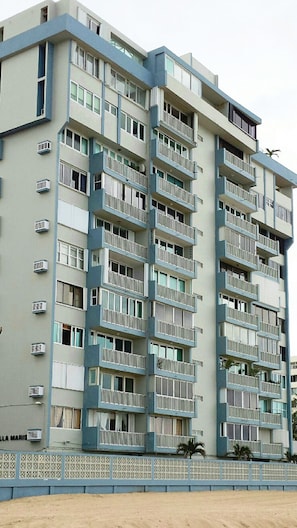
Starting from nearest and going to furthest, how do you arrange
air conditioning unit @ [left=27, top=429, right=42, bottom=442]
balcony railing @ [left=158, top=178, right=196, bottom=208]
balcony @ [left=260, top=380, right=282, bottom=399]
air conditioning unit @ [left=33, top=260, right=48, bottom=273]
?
air conditioning unit @ [left=27, top=429, right=42, bottom=442] → air conditioning unit @ [left=33, top=260, right=48, bottom=273] → balcony railing @ [left=158, top=178, right=196, bottom=208] → balcony @ [left=260, top=380, right=282, bottom=399]

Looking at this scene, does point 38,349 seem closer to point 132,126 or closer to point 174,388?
point 174,388

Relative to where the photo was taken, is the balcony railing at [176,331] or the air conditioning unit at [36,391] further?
the balcony railing at [176,331]

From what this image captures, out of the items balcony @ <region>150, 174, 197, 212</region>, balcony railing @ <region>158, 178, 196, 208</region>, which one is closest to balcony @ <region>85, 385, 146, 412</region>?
balcony @ <region>150, 174, 197, 212</region>

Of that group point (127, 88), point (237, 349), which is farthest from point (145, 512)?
point (127, 88)

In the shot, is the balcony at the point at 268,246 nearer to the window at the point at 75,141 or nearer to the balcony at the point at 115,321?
the balcony at the point at 115,321

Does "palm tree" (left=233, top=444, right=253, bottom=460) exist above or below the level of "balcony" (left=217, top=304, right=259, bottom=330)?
below

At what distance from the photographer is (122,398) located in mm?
48344

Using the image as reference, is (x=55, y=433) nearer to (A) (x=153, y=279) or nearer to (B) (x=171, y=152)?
(A) (x=153, y=279)

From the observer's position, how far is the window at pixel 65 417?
44688 millimetres

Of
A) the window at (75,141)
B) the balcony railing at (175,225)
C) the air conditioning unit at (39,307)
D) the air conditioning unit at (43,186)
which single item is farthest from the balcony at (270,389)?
the air conditioning unit at (43,186)

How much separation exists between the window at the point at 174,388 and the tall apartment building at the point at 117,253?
115 mm

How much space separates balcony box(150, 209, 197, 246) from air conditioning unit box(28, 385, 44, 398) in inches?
553

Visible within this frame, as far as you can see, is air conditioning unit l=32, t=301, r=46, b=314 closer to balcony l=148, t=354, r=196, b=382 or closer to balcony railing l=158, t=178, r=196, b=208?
balcony l=148, t=354, r=196, b=382

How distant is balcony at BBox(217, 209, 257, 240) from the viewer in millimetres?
60062
